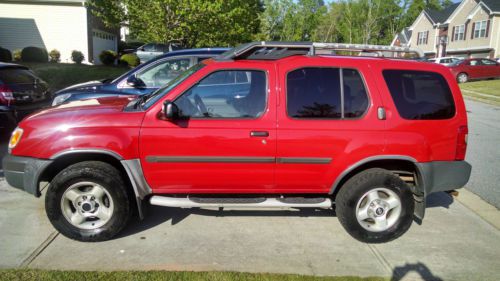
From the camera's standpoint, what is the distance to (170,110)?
3629mm

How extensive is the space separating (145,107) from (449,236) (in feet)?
11.5

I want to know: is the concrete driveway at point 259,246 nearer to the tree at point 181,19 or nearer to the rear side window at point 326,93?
the rear side window at point 326,93

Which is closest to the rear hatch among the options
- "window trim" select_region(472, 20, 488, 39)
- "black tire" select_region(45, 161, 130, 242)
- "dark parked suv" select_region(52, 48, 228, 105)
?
"dark parked suv" select_region(52, 48, 228, 105)

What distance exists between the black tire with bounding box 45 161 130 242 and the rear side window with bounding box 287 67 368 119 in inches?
75.2

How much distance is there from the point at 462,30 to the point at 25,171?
47640 millimetres

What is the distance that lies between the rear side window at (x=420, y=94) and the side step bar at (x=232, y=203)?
1256mm

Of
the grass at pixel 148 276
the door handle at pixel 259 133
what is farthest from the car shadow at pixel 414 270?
the door handle at pixel 259 133

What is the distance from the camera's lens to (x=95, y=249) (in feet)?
12.4

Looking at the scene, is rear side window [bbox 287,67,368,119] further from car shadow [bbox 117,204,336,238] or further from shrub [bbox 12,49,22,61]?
shrub [bbox 12,49,22,61]

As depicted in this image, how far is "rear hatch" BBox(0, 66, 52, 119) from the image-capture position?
24.0 ft

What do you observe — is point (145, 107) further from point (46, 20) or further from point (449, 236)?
point (46, 20)

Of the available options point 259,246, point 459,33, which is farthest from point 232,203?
point 459,33

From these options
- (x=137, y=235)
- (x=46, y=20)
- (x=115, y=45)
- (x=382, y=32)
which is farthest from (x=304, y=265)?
(x=382, y=32)

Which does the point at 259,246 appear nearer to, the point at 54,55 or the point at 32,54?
the point at 32,54
